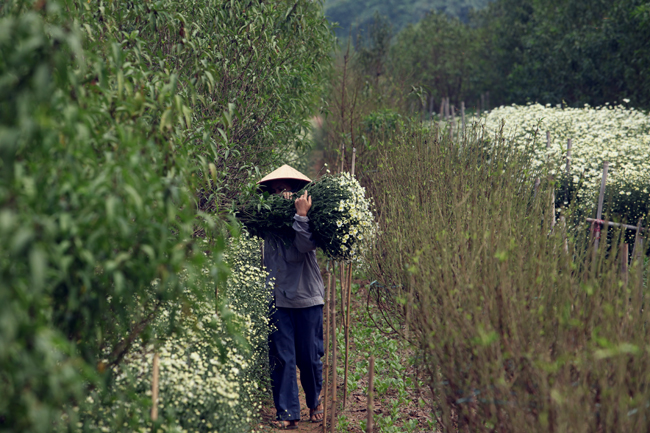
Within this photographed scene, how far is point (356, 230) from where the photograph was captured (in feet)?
14.5

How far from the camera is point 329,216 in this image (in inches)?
174

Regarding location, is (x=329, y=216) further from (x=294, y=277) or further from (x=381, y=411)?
(x=381, y=411)

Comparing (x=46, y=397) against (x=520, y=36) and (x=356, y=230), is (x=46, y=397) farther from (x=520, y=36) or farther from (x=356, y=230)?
(x=520, y=36)

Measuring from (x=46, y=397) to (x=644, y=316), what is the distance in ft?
8.89

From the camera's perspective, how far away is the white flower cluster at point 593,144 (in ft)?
29.8

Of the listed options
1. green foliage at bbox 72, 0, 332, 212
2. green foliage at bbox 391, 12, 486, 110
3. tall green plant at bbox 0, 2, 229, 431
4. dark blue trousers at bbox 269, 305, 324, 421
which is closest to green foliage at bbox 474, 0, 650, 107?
green foliage at bbox 391, 12, 486, 110

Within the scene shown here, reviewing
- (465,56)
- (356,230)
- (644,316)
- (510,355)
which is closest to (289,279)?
(356,230)

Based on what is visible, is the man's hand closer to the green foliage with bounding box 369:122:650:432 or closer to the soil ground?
the green foliage with bounding box 369:122:650:432

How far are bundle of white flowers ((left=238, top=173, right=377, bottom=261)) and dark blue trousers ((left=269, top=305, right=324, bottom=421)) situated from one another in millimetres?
660

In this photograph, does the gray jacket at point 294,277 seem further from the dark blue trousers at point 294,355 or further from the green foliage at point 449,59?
the green foliage at point 449,59

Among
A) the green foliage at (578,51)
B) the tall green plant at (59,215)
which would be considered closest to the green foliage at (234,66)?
the tall green plant at (59,215)

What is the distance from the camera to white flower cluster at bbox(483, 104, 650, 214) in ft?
29.8

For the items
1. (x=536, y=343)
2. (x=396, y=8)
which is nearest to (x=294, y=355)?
(x=536, y=343)

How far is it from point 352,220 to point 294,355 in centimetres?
133
